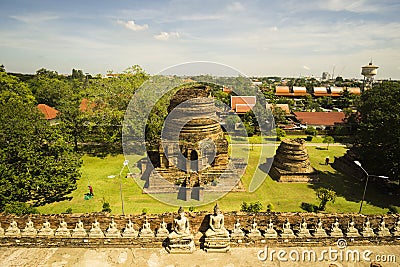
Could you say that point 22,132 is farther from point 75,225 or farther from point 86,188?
point 75,225

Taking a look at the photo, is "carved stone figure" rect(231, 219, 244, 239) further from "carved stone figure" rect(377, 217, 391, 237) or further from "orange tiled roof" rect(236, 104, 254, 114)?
"orange tiled roof" rect(236, 104, 254, 114)

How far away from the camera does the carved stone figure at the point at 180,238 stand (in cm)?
1055

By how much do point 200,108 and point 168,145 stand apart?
4108 millimetres

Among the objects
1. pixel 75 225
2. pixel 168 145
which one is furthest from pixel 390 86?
pixel 75 225

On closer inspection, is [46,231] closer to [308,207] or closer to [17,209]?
[17,209]

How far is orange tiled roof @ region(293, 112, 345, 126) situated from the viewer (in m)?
44.6

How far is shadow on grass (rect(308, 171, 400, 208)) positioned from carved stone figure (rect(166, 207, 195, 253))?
47.5ft

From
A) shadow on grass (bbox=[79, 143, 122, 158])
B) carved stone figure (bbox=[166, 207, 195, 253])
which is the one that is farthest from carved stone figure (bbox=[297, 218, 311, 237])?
shadow on grass (bbox=[79, 143, 122, 158])

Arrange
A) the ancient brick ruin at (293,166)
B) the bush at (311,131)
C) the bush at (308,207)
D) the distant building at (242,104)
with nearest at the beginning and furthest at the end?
the bush at (308,207) < the ancient brick ruin at (293,166) < the bush at (311,131) < the distant building at (242,104)

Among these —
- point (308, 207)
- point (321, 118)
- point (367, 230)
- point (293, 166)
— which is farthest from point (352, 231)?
point (321, 118)

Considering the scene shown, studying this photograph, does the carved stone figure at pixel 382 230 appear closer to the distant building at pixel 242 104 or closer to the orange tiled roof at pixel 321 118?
the orange tiled roof at pixel 321 118

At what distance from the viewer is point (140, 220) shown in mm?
11398

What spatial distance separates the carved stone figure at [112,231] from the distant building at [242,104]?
125ft

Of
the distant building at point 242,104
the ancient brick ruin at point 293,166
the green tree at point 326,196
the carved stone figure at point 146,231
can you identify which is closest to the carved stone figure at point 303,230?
the carved stone figure at point 146,231
